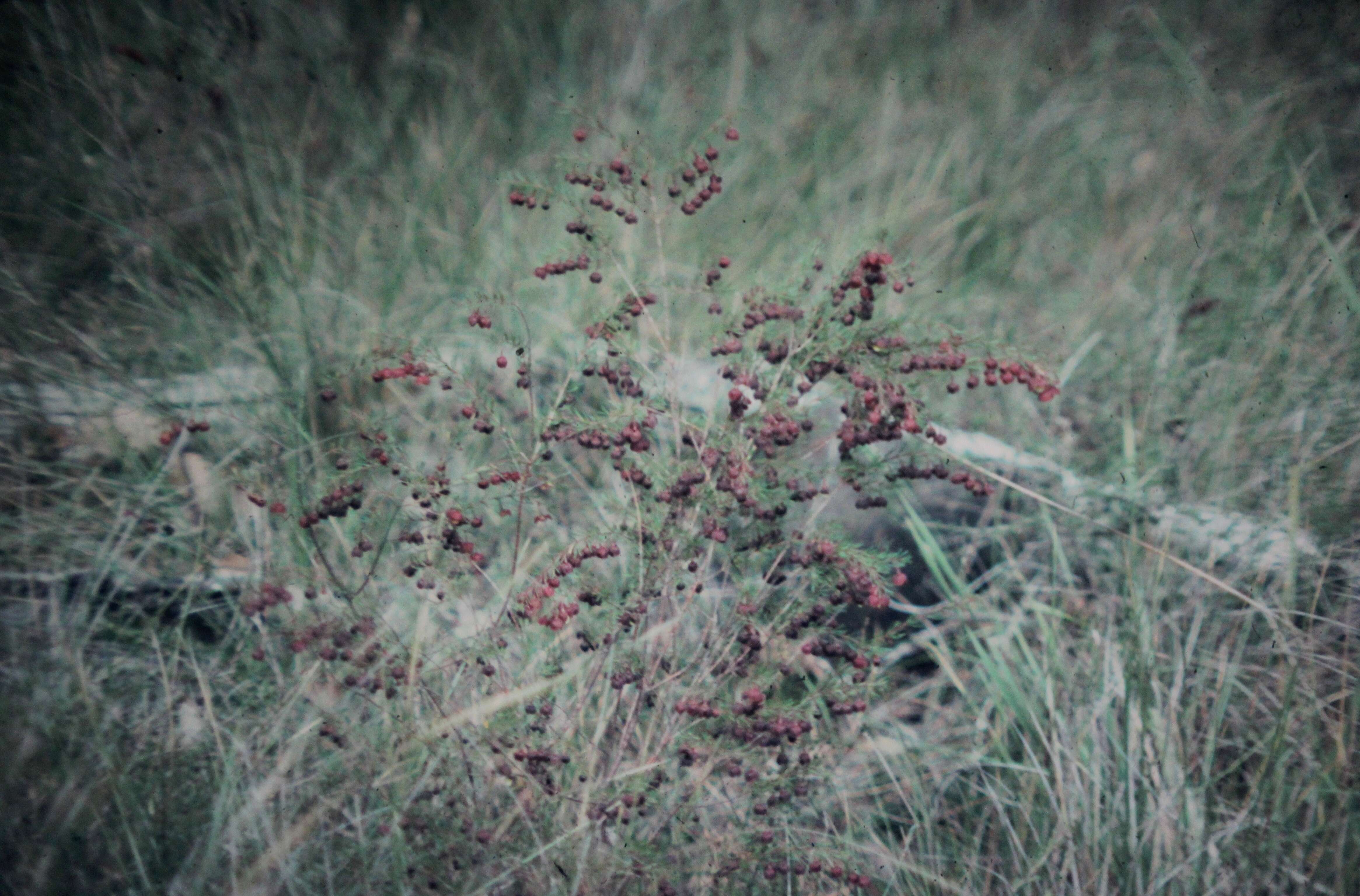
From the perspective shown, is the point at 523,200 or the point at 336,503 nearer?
the point at 336,503

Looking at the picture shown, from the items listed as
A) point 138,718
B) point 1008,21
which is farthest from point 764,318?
point 1008,21

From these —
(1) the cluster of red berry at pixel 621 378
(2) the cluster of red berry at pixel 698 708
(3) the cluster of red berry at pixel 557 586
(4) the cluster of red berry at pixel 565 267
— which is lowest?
(2) the cluster of red berry at pixel 698 708

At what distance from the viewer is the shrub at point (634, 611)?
55.2 inches

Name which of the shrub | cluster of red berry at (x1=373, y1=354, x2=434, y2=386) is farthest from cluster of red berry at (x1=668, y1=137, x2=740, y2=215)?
cluster of red berry at (x1=373, y1=354, x2=434, y2=386)

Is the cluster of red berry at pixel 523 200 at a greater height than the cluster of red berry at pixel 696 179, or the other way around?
the cluster of red berry at pixel 696 179

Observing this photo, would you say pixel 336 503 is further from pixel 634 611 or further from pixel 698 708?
pixel 698 708

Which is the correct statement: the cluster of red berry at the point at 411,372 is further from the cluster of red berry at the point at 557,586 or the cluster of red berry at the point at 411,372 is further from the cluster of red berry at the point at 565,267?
the cluster of red berry at the point at 557,586

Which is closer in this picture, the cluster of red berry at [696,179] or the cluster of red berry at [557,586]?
the cluster of red berry at [557,586]

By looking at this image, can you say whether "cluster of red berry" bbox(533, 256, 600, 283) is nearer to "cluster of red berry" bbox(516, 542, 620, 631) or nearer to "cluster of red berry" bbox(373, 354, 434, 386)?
"cluster of red berry" bbox(373, 354, 434, 386)

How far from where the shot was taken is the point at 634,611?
56.6 inches

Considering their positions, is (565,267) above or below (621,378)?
above

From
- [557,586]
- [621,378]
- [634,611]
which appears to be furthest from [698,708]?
[621,378]

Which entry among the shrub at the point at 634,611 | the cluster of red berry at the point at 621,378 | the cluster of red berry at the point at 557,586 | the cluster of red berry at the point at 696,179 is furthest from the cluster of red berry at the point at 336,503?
the cluster of red berry at the point at 696,179

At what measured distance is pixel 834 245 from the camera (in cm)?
336
